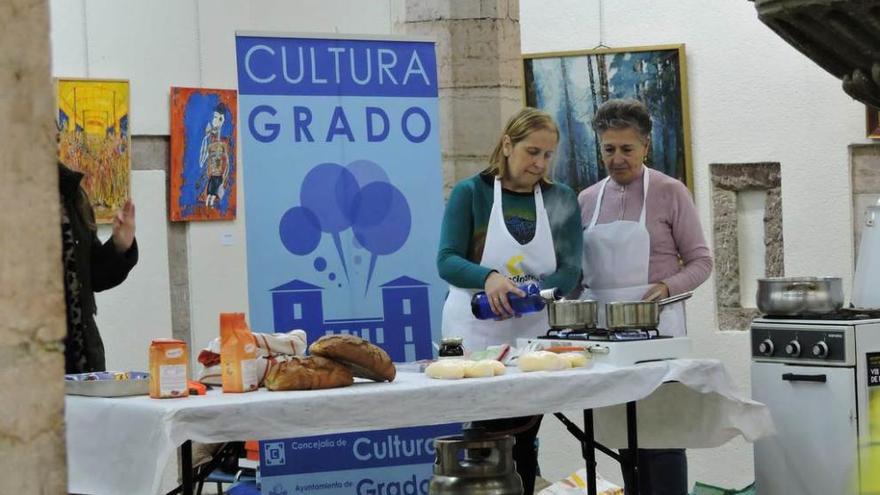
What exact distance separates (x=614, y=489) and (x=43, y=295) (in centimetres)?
510

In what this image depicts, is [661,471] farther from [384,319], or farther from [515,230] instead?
[384,319]

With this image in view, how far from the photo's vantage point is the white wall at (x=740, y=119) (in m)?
8.09

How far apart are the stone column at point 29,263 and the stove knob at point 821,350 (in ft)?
13.3

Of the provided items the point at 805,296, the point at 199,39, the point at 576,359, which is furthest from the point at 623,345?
the point at 199,39

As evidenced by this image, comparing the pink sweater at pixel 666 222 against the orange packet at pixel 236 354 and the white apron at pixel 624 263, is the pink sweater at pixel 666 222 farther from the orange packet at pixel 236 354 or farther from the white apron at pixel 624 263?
the orange packet at pixel 236 354

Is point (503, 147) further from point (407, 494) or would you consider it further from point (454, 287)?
point (407, 494)

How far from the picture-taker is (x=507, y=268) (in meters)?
5.32

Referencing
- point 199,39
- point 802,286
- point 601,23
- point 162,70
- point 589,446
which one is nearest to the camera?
point 589,446

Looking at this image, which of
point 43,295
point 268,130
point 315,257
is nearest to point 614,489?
point 315,257

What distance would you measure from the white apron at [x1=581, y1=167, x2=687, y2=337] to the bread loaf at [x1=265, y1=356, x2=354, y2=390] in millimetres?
1621

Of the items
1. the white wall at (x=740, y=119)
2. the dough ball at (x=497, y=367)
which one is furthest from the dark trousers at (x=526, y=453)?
the white wall at (x=740, y=119)

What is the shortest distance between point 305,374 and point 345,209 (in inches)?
60.4

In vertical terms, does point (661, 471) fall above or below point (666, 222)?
below

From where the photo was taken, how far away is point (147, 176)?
8852 mm
